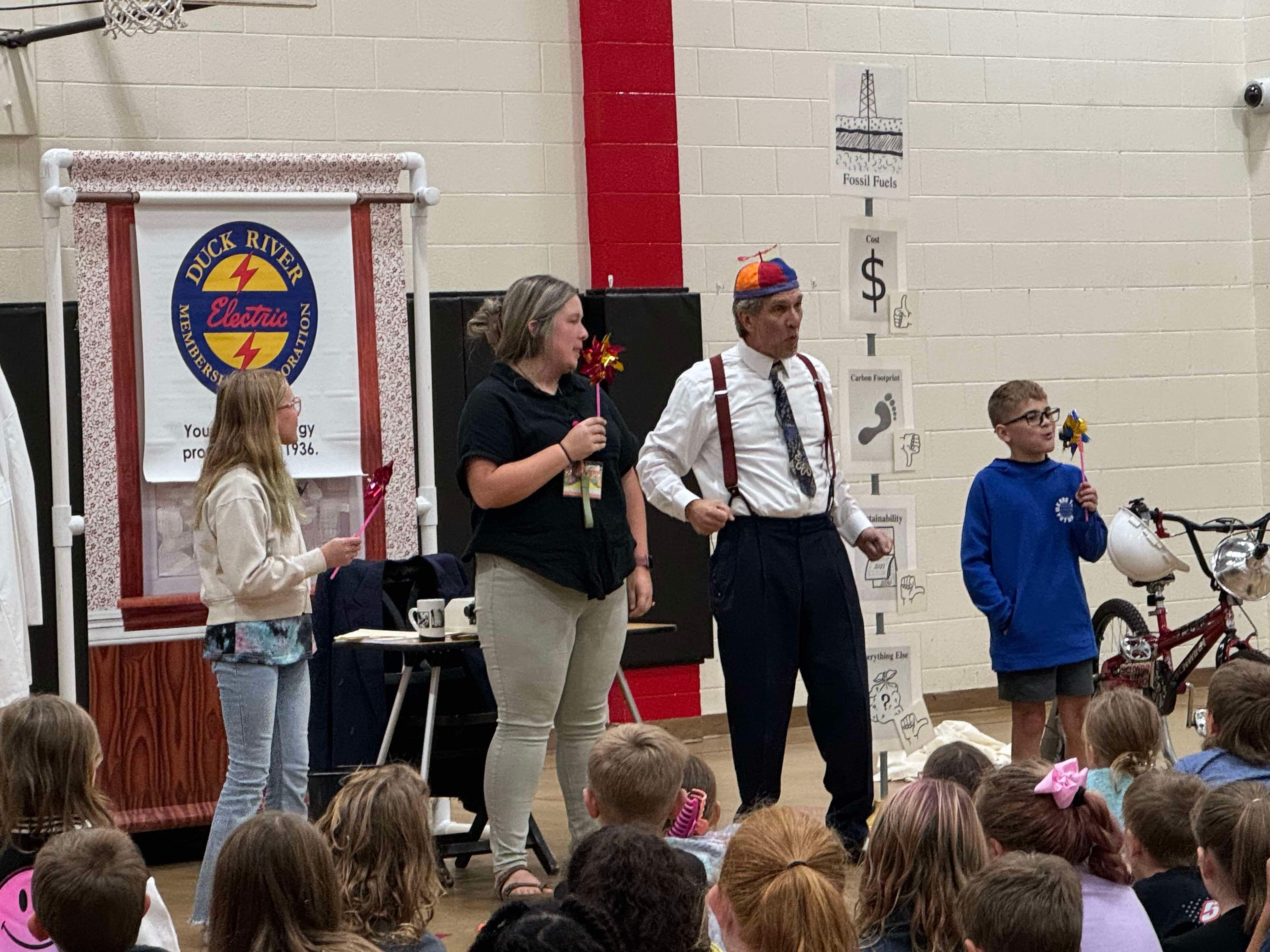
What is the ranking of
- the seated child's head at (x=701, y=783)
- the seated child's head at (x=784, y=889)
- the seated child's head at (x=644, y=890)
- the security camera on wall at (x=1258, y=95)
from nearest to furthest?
the seated child's head at (x=644, y=890) < the seated child's head at (x=784, y=889) < the seated child's head at (x=701, y=783) < the security camera on wall at (x=1258, y=95)

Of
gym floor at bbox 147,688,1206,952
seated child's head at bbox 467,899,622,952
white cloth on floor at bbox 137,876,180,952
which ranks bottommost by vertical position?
gym floor at bbox 147,688,1206,952

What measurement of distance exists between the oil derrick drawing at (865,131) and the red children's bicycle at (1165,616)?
1.50m

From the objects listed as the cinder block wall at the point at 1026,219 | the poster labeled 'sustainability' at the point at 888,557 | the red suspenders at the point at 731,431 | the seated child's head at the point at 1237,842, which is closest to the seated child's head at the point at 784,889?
the seated child's head at the point at 1237,842

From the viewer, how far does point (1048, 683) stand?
4.54m

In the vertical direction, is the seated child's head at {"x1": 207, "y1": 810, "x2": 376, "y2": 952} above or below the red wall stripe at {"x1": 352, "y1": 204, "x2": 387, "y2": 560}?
below

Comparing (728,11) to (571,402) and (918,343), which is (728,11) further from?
(571,402)

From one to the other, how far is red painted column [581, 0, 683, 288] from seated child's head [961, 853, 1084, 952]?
4.24 m

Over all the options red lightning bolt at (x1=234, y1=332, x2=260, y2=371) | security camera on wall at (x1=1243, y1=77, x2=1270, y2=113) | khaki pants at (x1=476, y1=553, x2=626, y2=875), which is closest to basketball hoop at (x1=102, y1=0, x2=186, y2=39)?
red lightning bolt at (x1=234, y1=332, x2=260, y2=371)

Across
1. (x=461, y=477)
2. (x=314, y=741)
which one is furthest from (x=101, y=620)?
(x=461, y=477)

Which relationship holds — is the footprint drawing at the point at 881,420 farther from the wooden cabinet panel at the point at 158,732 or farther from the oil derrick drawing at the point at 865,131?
the wooden cabinet panel at the point at 158,732

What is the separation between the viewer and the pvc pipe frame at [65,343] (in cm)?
446

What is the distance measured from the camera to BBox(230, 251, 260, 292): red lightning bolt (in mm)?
4641

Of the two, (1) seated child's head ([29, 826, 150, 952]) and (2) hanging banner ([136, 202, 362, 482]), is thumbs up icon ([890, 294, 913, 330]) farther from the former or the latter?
(1) seated child's head ([29, 826, 150, 952])

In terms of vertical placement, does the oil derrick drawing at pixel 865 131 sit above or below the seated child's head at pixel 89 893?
above
